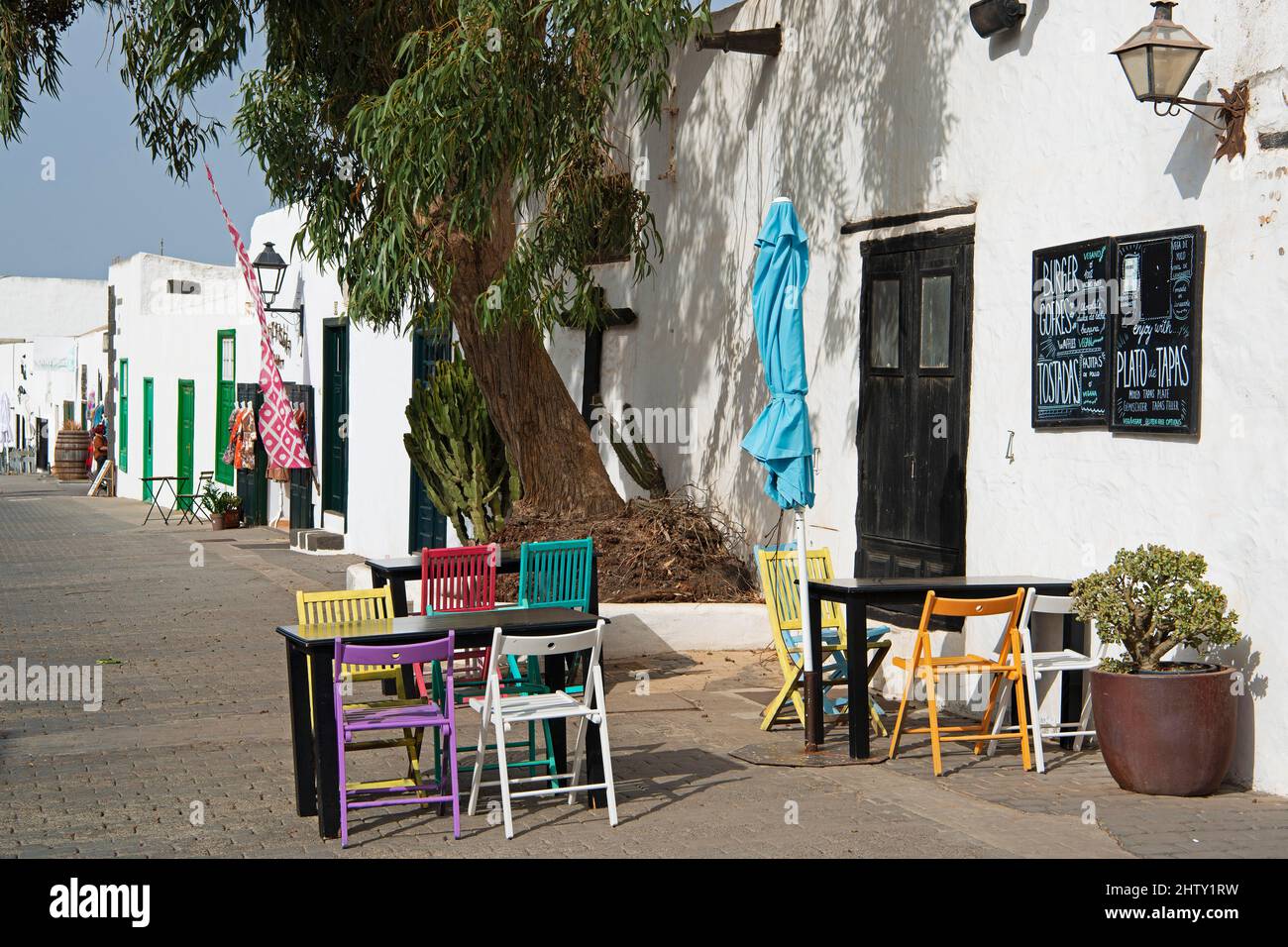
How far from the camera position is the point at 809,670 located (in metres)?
8.04

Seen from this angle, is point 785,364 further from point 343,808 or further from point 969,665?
point 343,808

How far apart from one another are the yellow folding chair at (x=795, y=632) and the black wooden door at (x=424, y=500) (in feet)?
26.0

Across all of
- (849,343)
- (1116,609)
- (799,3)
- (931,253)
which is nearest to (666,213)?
(799,3)

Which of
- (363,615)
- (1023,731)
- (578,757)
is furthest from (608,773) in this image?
(1023,731)

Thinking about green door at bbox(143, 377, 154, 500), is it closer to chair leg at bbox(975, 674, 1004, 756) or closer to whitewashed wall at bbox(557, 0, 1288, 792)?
whitewashed wall at bbox(557, 0, 1288, 792)

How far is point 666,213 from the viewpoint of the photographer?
44.4 feet

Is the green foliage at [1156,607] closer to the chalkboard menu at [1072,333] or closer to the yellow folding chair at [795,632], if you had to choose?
the chalkboard menu at [1072,333]

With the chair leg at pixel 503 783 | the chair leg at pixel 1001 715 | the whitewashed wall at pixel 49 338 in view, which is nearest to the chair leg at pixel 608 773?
the chair leg at pixel 503 783

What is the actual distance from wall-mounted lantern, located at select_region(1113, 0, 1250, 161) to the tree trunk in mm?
5886

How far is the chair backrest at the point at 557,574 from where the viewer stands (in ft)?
27.8

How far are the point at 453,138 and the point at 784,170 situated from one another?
2.95m
